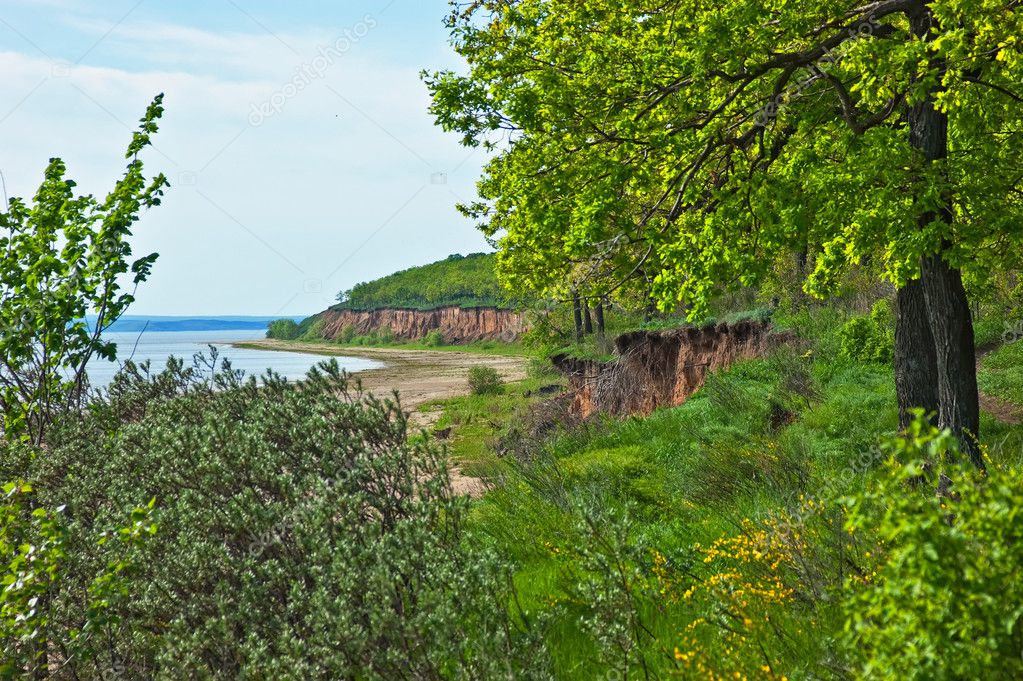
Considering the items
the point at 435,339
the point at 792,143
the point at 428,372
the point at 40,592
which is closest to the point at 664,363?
the point at 792,143

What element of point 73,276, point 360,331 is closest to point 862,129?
point 73,276

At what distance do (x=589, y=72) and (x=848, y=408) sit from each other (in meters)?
6.61

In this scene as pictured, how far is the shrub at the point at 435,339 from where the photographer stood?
318ft

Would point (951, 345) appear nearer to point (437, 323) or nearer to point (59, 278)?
point (59, 278)

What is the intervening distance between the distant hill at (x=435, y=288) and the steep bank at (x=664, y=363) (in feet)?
214

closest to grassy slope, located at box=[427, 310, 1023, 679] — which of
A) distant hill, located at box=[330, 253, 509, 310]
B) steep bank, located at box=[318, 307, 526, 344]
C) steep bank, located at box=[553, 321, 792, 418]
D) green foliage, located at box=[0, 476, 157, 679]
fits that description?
steep bank, located at box=[553, 321, 792, 418]

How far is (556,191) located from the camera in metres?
10.0

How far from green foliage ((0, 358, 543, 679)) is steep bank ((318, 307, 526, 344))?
63197mm

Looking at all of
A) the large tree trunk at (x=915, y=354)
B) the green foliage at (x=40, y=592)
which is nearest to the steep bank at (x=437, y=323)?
the large tree trunk at (x=915, y=354)

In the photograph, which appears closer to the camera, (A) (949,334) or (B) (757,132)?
(A) (949,334)

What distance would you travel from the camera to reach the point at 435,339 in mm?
97500

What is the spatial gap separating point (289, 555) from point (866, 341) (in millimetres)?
12959

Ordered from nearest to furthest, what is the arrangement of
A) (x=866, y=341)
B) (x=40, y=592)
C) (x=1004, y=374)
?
(x=40, y=592), (x=1004, y=374), (x=866, y=341)

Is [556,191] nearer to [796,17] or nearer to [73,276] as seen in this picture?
[796,17]
